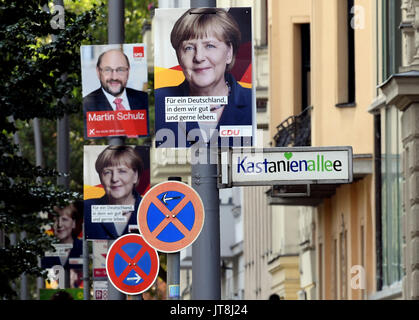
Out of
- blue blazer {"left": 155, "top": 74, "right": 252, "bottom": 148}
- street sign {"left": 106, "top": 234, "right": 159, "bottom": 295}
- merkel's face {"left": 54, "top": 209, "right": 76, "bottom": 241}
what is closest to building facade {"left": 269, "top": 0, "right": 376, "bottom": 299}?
merkel's face {"left": 54, "top": 209, "right": 76, "bottom": 241}

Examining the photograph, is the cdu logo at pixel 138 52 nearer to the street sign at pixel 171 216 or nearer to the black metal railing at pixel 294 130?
the street sign at pixel 171 216

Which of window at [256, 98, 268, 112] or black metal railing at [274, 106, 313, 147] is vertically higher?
window at [256, 98, 268, 112]

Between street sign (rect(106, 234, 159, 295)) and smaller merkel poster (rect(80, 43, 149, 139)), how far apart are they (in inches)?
101

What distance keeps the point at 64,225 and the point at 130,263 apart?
1267 centimetres

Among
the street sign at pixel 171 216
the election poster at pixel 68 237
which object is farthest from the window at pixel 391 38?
Result: the street sign at pixel 171 216

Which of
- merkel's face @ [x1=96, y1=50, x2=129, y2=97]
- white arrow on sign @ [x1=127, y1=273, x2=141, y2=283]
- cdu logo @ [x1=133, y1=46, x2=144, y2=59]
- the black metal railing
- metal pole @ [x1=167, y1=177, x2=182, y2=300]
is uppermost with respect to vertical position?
cdu logo @ [x1=133, y1=46, x2=144, y2=59]

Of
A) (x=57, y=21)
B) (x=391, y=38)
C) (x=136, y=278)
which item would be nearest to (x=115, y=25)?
(x=57, y=21)

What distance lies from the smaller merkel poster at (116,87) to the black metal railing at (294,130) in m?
13.2

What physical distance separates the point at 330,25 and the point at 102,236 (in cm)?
1258

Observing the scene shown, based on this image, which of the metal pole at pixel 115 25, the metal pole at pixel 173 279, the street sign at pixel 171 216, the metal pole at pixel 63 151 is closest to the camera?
the metal pole at pixel 173 279

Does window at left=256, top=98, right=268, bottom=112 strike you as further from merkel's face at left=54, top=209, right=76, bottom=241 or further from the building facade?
merkel's face at left=54, top=209, right=76, bottom=241

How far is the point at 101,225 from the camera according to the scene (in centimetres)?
1873

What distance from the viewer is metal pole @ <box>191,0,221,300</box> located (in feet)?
49.5

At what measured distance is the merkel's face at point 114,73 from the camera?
18.7m
